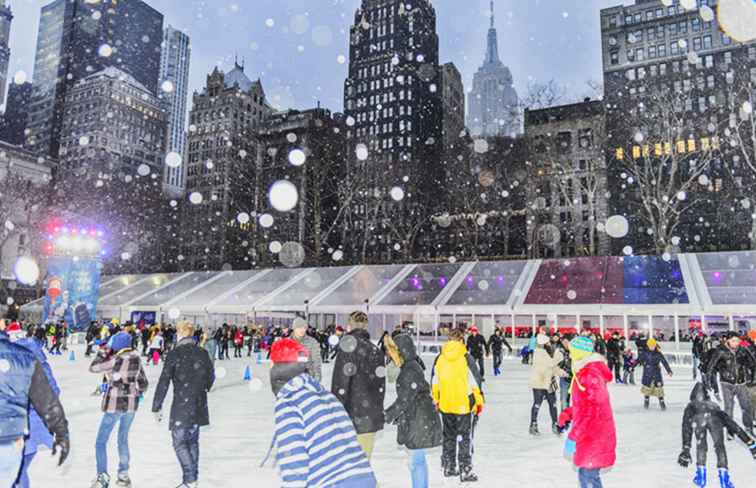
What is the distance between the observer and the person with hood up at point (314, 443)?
223cm

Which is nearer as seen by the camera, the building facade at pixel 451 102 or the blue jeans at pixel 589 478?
the blue jeans at pixel 589 478

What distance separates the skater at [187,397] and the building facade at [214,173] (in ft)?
174

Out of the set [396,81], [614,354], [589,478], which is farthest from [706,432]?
[396,81]

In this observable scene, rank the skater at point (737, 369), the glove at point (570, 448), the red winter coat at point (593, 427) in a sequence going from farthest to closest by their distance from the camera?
1. the skater at point (737, 369)
2. the glove at point (570, 448)
3. the red winter coat at point (593, 427)

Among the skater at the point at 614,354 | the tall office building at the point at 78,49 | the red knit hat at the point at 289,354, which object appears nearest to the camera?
the red knit hat at the point at 289,354

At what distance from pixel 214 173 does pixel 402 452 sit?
91.7 meters

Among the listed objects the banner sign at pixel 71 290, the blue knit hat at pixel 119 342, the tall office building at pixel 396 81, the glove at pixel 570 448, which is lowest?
the glove at pixel 570 448

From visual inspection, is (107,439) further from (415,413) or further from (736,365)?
(736,365)

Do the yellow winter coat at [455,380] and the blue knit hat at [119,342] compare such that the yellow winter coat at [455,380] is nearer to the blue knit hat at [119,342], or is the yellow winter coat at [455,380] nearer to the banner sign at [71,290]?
the blue knit hat at [119,342]

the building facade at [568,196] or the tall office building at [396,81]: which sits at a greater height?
the tall office building at [396,81]

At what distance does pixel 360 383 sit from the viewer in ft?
14.6

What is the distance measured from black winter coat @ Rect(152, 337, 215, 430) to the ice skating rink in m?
0.97

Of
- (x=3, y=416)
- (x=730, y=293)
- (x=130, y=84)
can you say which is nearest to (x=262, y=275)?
(x=730, y=293)

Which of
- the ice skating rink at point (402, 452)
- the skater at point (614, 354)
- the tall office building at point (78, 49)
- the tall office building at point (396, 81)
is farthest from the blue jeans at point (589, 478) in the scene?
the tall office building at point (78, 49)
